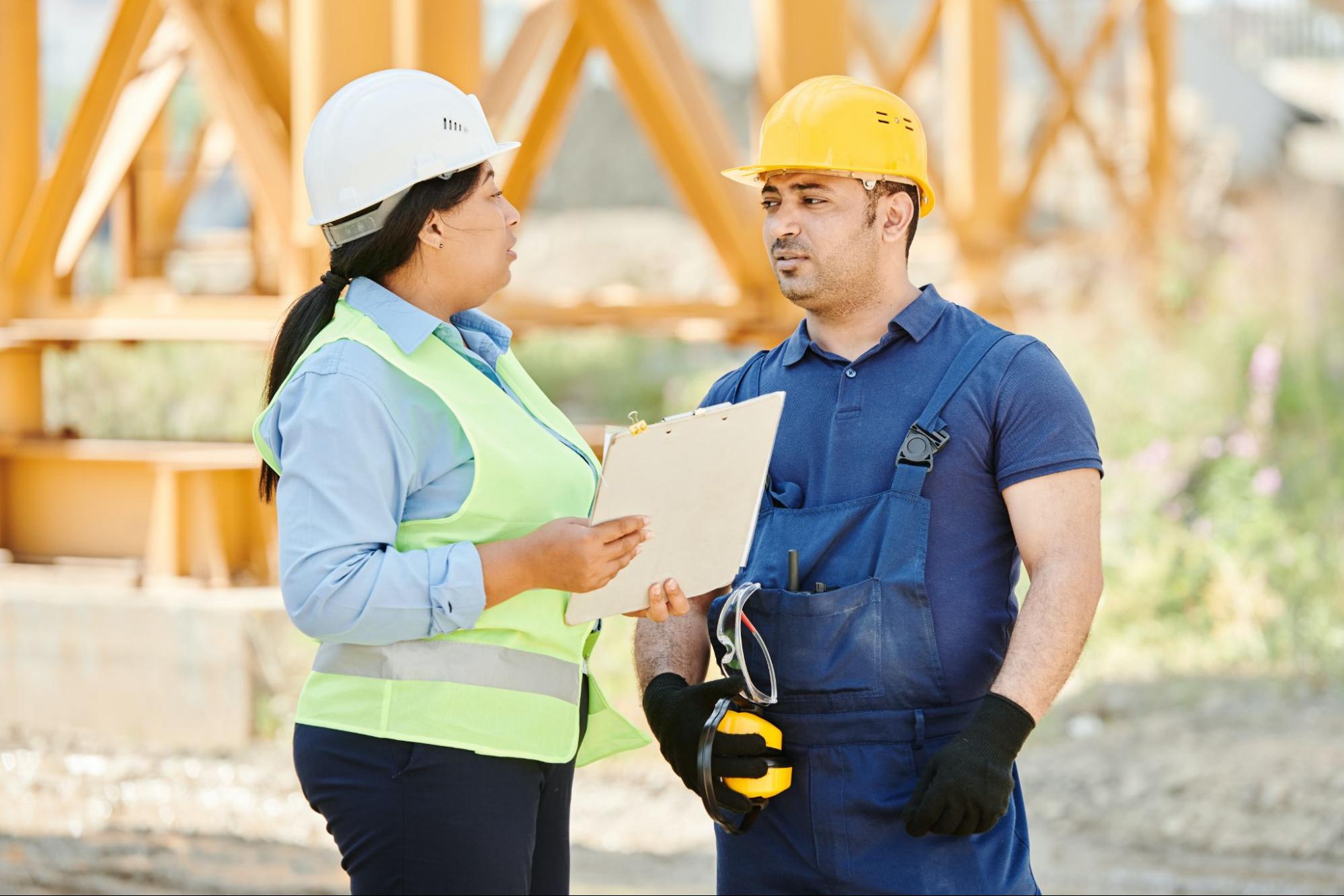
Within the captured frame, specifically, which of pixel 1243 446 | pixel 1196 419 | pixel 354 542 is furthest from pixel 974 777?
pixel 1196 419

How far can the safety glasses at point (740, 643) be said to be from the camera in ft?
8.14

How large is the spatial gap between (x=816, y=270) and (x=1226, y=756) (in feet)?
14.6

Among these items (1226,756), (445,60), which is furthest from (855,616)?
(1226,756)

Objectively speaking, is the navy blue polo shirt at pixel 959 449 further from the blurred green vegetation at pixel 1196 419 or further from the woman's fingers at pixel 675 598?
the blurred green vegetation at pixel 1196 419

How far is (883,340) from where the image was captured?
262cm

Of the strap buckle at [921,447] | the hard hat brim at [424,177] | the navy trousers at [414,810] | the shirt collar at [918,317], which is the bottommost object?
the navy trousers at [414,810]

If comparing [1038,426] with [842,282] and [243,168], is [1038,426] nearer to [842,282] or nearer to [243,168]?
[842,282]

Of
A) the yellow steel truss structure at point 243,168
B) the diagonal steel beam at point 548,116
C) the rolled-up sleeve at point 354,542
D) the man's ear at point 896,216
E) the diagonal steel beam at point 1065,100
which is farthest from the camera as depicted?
the diagonal steel beam at point 1065,100

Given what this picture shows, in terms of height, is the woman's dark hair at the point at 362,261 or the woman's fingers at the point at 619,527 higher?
the woman's dark hair at the point at 362,261

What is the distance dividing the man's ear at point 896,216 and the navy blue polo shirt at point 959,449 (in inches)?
5.2

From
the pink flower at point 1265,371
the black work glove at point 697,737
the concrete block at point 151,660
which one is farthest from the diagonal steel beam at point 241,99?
the pink flower at point 1265,371

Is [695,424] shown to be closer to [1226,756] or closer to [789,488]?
[789,488]

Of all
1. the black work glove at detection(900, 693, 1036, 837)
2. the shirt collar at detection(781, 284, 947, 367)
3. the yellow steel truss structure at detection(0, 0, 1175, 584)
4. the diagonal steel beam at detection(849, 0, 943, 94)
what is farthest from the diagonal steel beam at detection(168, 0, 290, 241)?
the diagonal steel beam at detection(849, 0, 943, 94)

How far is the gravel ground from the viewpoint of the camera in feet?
16.9
